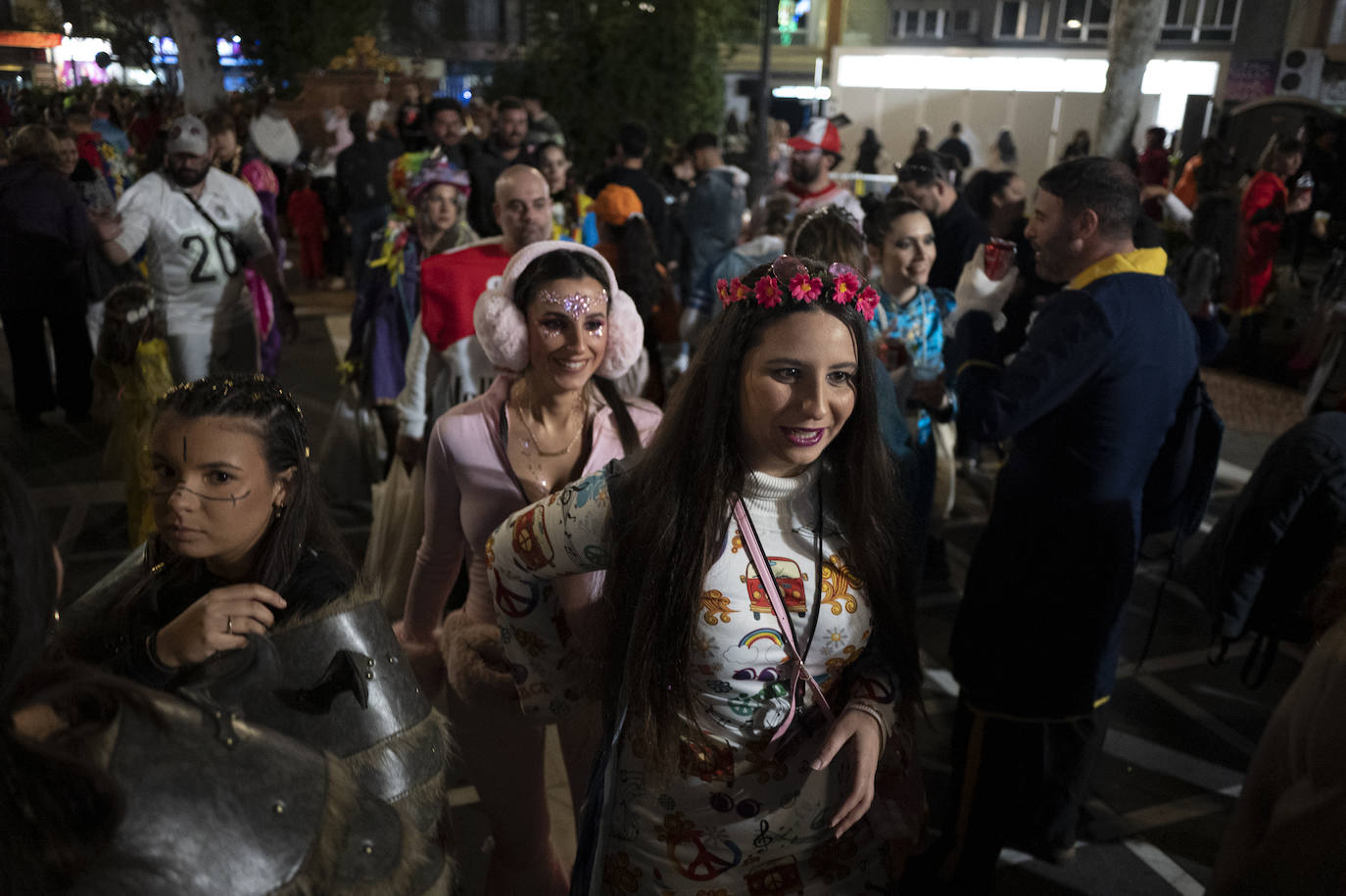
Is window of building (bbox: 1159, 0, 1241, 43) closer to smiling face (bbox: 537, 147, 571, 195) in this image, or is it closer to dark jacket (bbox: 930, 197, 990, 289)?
dark jacket (bbox: 930, 197, 990, 289)

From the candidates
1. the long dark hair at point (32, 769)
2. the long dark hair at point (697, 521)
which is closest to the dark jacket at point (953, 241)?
the long dark hair at point (697, 521)

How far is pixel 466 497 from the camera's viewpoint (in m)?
2.43

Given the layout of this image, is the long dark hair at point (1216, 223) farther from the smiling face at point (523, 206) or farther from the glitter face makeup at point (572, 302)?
the glitter face makeup at point (572, 302)

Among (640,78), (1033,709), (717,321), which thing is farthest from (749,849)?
(640,78)

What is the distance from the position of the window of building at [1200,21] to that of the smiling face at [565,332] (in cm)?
919

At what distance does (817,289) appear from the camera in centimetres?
169

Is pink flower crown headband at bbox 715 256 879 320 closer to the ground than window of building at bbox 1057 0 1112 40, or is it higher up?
closer to the ground

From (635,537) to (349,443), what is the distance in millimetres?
3959

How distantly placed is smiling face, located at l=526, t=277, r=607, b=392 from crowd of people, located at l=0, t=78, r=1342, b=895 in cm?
1

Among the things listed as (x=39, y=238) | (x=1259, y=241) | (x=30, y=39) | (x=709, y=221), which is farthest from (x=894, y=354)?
(x=1259, y=241)

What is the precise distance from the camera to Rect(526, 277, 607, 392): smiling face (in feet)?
7.99

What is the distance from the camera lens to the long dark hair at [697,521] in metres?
1.70

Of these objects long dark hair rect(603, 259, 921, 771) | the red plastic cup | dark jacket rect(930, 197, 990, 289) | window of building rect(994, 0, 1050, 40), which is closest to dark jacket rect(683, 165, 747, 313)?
dark jacket rect(930, 197, 990, 289)

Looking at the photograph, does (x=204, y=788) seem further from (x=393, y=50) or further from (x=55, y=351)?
(x=393, y=50)
